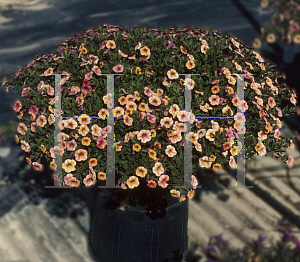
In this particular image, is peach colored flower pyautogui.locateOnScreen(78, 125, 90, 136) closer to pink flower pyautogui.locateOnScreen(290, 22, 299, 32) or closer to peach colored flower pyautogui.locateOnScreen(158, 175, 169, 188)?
peach colored flower pyautogui.locateOnScreen(158, 175, 169, 188)

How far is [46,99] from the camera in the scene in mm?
3371

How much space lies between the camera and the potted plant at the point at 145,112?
10.4 ft

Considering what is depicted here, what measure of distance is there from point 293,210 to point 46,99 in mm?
3457

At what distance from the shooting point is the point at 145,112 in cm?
324

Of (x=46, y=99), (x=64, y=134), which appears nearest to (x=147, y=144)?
(x=64, y=134)

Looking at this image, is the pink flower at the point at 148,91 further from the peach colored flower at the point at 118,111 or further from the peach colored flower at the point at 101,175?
the peach colored flower at the point at 101,175

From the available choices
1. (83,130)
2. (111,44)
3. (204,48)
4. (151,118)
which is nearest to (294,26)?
(204,48)

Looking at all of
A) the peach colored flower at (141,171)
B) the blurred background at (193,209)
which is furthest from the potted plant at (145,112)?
the blurred background at (193,209)

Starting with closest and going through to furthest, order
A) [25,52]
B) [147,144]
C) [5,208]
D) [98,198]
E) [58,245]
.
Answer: [147,144]
[98,198]
[58,245]
[5,208]
[25,52]

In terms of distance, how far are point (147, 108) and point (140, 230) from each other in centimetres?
125

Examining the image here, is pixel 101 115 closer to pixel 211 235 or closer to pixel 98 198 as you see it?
pixel 98 198

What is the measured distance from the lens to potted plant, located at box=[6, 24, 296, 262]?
125 inches

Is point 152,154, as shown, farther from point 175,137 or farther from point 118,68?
point 118,68

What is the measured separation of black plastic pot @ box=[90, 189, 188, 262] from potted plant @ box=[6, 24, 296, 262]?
0.04 ft
